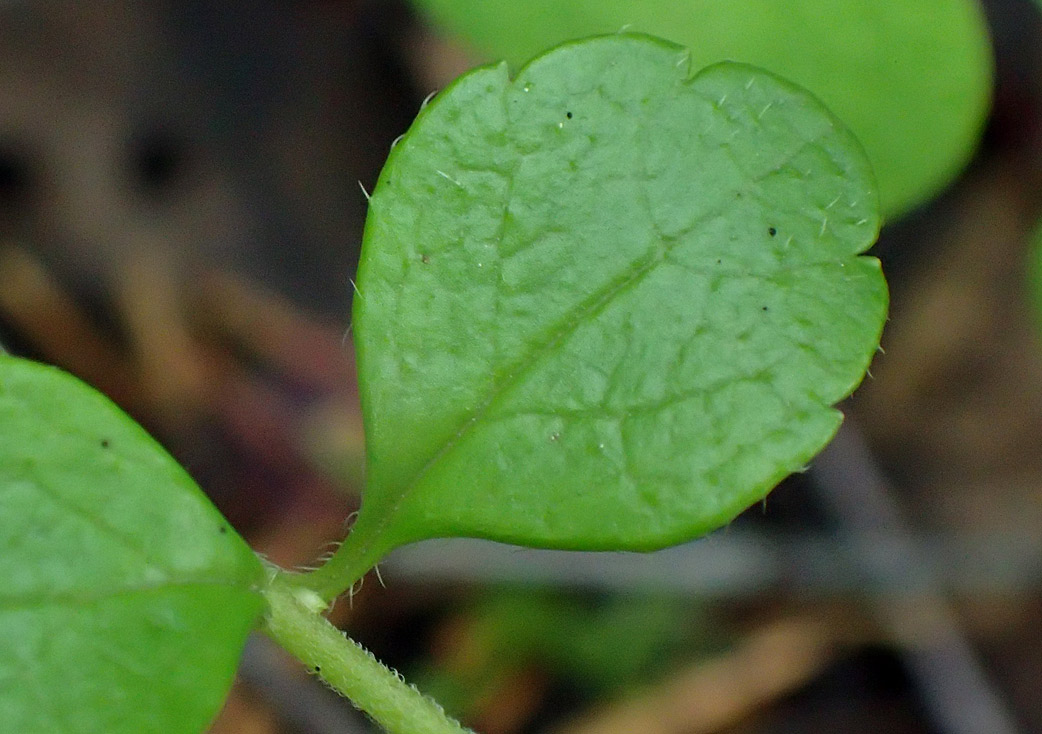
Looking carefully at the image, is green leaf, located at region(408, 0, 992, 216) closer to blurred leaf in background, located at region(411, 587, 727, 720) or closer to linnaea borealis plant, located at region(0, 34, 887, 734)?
linnaea borealis plant, located at region(0, 34, 887, 734)

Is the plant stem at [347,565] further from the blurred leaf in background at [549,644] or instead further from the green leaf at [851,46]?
the blurred leaf in background at [549,644]

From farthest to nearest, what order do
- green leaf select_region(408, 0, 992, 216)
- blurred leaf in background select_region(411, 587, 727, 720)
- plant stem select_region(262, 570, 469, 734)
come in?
blurred leaf in background select_region(411, 587, 727, 720) → green leaf select_region(408, 0, 992, 216) → plant stem select_region(262, 570, 469, 734)

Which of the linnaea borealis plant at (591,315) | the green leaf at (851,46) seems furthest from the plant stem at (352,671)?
the green leaf at (851,46)

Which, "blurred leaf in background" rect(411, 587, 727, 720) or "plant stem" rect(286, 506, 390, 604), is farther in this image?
"blurred leaf in background" rect(411, 587, 727, 720)

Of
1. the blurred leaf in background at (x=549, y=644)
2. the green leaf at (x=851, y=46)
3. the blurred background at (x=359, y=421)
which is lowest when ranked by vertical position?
the blurred leaf in background at (x=549, y=644)

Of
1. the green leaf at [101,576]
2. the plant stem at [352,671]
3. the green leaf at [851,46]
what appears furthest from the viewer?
the green leaf at [851,46]

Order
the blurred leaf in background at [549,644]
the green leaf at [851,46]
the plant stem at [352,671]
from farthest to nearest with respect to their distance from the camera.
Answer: the blurred leaf in background at [549,644], the green leaf at [851,46], the plant stem at [352,671]

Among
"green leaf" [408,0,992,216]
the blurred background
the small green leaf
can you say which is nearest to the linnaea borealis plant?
the small green leaf

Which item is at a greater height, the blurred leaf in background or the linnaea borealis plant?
the linnaea borealis plant
